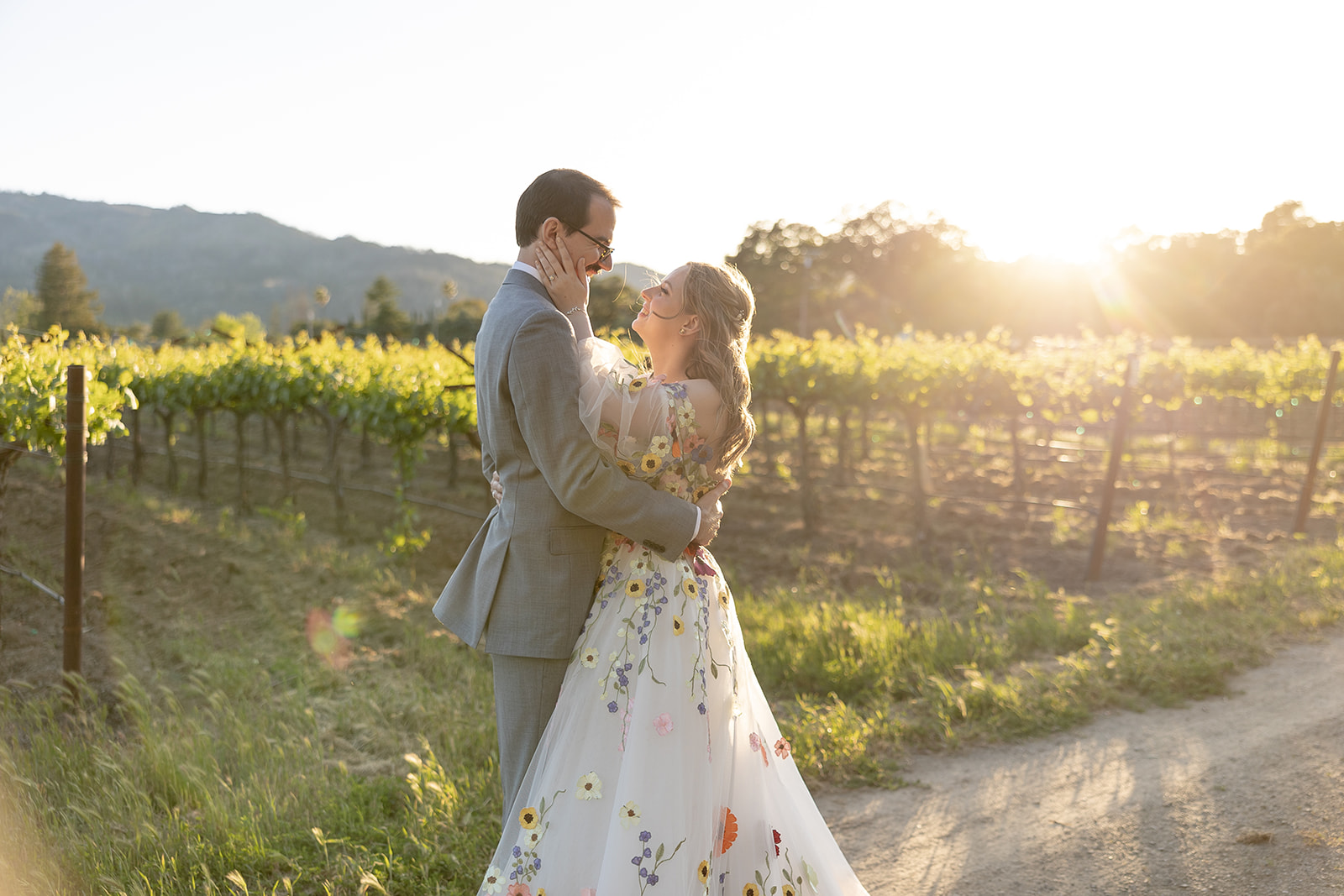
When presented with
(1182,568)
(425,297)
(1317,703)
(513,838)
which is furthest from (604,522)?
(425,297)

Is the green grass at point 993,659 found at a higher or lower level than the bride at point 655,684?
lower

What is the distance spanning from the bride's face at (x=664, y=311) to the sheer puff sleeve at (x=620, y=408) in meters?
0.17

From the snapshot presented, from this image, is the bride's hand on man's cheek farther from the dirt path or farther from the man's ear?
the dirt path

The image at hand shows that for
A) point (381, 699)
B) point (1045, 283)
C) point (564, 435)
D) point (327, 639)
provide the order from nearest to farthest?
Answer: point (564, 435) → point (381, 699) → point (327, 639) → point (1045, 283)

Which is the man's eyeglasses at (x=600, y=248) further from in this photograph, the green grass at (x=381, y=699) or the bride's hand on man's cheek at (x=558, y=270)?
the green grass at (x=381, y=699)

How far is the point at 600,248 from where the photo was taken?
6.98 feet

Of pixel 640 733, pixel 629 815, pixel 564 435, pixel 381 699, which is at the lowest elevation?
pixel 381 699

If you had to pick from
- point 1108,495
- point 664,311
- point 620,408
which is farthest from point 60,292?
point 620,408

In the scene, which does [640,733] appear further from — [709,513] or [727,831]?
[709,513]

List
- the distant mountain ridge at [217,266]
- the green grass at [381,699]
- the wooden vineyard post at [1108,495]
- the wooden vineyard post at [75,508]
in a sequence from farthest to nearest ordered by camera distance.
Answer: the distant mountain ridge at [217,266]
the wooden vineyard post at [1108,495]
the wooden vineyard post at [75,508]
the green grass at [381,699]

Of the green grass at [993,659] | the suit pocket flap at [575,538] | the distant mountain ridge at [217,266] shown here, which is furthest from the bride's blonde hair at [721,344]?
the distant mountain ridge at [217,266]

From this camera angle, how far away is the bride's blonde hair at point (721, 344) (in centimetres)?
213

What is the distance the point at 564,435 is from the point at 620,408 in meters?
0.16

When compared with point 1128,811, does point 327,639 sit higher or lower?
lower
